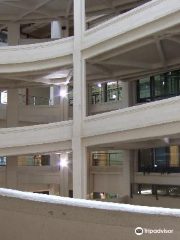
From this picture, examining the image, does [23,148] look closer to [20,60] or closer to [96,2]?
[20,60]

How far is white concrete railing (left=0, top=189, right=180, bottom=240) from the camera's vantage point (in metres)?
2.52

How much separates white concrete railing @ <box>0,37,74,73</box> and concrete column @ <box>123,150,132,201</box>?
6882 mm

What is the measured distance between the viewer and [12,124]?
23.3 metres

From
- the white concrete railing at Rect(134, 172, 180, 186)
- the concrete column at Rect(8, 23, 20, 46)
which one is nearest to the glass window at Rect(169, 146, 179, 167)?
A: the white concrete railing at Rect(134, 172, 180, 186)

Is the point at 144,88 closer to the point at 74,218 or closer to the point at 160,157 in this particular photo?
the point at 160,157

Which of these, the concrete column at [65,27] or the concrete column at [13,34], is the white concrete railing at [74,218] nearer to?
the concrete column at [13,34]

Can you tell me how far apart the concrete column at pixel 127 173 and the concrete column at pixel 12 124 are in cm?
705

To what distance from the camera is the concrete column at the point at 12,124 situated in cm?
2294

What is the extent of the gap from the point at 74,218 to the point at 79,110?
13549 mm

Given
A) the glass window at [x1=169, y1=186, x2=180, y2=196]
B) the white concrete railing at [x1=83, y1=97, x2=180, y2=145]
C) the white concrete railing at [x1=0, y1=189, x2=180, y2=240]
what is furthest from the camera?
the glass window at [x1=169, y1=186, x2=180, y2=196]

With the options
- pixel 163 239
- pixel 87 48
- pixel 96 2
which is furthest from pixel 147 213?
pixel 96 2

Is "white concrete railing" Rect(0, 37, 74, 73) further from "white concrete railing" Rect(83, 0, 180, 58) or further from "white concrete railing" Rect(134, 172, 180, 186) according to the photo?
"white concrete railing" Rect(134, 172, 180, 186)

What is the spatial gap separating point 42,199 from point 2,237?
21.7 inches

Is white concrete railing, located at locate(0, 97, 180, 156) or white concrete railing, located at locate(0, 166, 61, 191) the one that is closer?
white concrete railing, located at locate(0, 97, 180, 156)
